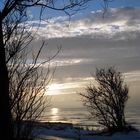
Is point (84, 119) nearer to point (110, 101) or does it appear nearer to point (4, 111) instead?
point (110, 101)

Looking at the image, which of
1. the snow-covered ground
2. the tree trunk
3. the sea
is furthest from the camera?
the sea

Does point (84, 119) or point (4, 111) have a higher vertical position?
Answer: point (84, 119)

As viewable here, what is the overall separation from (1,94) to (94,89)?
1013 inches

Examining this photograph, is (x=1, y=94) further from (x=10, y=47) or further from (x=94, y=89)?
(x=94, y=89)

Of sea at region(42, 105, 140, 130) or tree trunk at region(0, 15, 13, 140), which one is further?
sea at region(42, 105, 140, 130)

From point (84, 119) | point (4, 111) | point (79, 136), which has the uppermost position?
point (84, 119)

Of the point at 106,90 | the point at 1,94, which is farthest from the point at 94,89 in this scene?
the point at 1,94

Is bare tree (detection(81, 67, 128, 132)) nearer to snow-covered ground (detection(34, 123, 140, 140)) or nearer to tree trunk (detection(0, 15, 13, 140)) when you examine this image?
snow-covered ground (detection(34, 123, 140, 140))

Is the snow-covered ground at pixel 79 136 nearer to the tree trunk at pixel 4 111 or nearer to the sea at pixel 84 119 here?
the sea at pixel 84 119

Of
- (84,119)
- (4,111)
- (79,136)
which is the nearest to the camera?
(4,111)

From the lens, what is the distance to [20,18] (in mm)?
7660

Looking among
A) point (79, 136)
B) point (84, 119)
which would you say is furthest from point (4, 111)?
point (84, 119)

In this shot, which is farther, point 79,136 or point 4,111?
point 79,136

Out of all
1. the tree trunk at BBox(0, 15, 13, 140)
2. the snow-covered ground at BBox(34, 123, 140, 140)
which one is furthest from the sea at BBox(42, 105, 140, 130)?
the snow-covered ground at BBox(34, 123, 140, 140)
